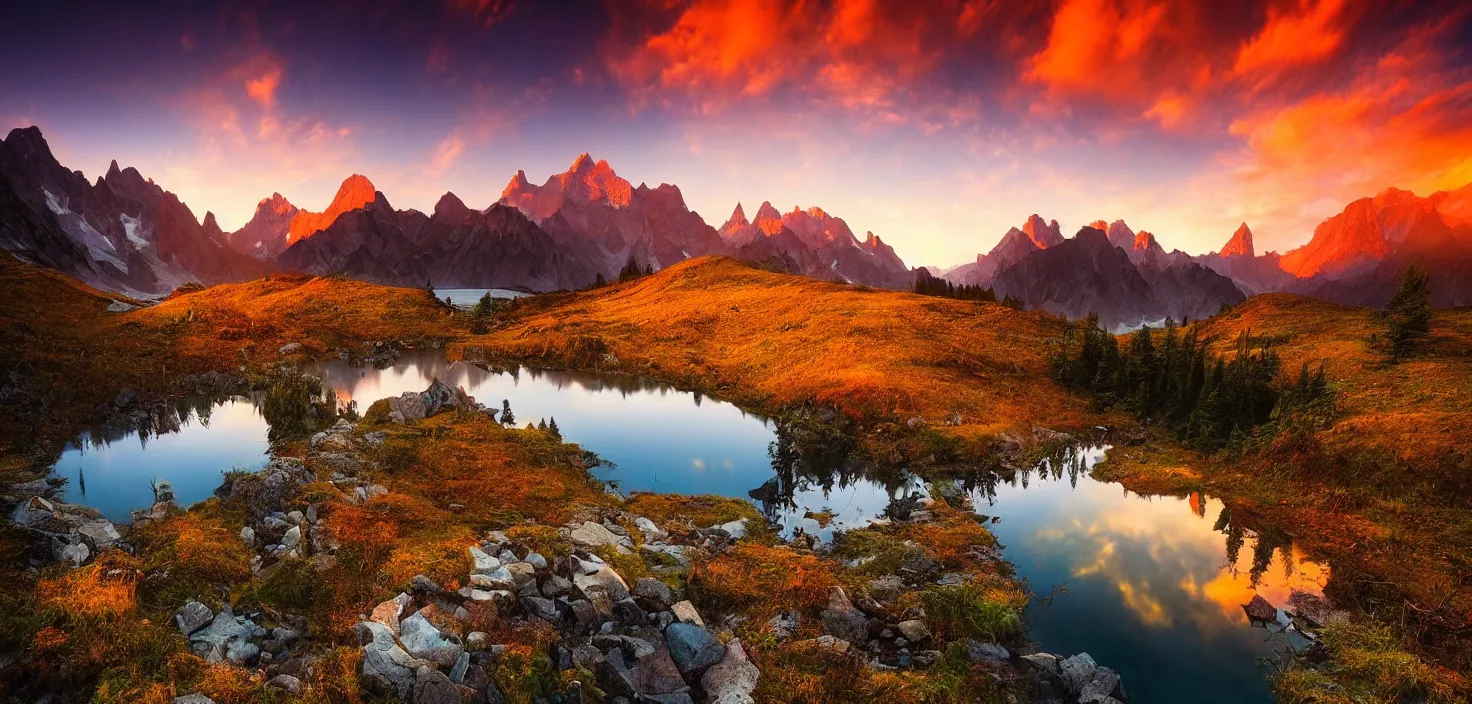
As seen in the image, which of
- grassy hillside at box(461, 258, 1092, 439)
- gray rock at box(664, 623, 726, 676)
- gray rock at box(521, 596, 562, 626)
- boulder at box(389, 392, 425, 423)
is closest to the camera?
gray rock at box(664, 623, 726, 676)

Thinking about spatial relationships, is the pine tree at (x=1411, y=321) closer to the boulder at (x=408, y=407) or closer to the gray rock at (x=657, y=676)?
the gray rock at (x=657, y=676)

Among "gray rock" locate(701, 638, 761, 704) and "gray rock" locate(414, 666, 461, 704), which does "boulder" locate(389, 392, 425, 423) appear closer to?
"gray rock" locate(414, 666, 461, 704)

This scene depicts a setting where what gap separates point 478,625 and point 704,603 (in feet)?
15.2

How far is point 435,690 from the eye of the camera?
8.61 m

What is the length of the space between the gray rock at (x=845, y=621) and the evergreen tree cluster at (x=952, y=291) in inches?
2796

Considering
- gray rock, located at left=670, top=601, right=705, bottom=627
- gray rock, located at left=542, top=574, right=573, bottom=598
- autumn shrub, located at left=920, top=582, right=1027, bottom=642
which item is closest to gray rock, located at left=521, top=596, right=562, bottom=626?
gray rock, located at left=542, top=574, right=573, bottom=598

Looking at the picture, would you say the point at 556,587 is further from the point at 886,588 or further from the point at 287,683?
the point at 886,588

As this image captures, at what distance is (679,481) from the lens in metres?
23.9

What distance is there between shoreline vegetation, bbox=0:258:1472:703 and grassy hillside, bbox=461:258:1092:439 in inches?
14.3

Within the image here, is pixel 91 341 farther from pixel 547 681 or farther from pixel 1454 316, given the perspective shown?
pixel 1454 316

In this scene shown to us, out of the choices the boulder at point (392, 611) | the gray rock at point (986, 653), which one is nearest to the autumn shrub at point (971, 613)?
the gray rock at point (986, 653)

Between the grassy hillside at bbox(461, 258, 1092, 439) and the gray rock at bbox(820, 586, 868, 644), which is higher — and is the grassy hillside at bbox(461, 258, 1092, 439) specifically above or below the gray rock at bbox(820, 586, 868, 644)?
above

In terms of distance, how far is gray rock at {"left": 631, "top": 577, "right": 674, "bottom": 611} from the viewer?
11.9 meters

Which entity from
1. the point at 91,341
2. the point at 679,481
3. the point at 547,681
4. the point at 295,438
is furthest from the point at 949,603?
the point at 91,341
